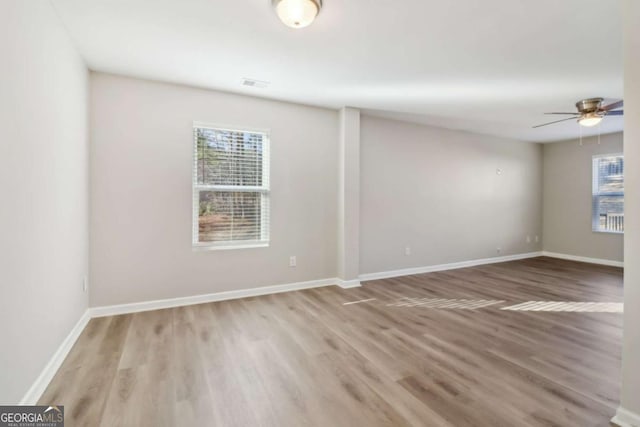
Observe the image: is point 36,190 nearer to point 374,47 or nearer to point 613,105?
point 374,47

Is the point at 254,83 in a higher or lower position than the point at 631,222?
higher

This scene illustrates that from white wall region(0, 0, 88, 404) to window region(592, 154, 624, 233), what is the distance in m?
8.37

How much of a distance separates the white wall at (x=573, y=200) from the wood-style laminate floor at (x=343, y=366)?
3748 mm

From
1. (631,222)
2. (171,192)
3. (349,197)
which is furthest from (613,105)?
(171,192)

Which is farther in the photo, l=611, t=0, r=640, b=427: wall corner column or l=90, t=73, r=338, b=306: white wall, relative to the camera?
l=90, t=73, r=338, b=306: white wall

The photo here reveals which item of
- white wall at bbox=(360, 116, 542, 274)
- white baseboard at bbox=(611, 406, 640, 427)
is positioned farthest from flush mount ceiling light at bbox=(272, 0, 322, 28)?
white baseboard at bbox=(611, 406, 640, 427)

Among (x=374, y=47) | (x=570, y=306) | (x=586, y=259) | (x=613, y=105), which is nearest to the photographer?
(x=374, y=47)

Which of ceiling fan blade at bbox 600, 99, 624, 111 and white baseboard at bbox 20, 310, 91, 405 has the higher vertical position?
ceiling fan blade at bbox 600, 99, 624, 111

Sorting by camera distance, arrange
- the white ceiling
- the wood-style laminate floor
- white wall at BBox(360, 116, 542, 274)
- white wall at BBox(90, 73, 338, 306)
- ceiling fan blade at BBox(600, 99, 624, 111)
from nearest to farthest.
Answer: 1. the wood-style laminate floor
2. the white ceiling
3. white wall at BBox(90, 73, 338, 306)
4. ceiling fan blade at BBox(600, 99, 624, 111)
5. white wall at BBox(360, 116, 542, 274)

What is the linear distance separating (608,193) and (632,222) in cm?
589

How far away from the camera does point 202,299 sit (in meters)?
3.50

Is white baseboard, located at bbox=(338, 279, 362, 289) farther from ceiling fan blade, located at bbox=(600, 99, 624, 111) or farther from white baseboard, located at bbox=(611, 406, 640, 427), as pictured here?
ceiling fan blade, located at bbox=(600, 99, 624, 111)

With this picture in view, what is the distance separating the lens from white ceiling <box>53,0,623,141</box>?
2.04 metres

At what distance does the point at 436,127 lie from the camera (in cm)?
522
